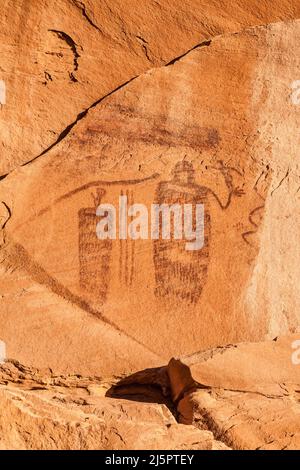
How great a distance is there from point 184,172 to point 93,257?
1.90 ft

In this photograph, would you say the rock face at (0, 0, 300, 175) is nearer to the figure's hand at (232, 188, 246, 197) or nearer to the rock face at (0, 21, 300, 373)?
the rock face at (0, 21, 300, 373)

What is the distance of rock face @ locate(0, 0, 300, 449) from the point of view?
11.3 ft

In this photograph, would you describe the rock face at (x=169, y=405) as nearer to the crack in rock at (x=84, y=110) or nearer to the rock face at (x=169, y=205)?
the rock face at (x=169, y=205)

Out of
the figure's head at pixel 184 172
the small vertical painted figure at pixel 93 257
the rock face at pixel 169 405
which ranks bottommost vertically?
the rock face at pixel 169 405

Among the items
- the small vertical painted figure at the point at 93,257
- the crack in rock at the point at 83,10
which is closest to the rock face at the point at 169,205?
the small vertical painted figure at the point at 93,257

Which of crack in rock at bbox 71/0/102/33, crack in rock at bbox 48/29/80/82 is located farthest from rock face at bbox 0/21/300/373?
crack in rock at bbox 71/0/102/33

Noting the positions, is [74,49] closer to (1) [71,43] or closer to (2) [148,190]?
(1) [71,43]

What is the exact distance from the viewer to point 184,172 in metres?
3.69

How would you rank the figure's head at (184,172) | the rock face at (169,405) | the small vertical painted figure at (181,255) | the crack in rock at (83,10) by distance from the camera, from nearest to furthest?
the rock face at (169,405) < the small vertical painted figure at (181,255) < the figure's head at (184,172) < the crack in rock at (83,10)

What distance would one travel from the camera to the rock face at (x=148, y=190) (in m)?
3.46

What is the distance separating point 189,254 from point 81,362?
0.69 metres

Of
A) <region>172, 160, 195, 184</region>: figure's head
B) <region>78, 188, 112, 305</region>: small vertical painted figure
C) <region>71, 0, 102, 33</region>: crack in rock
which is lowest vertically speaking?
<region>78, 188, 112, 305</region>: small vertical painted figure

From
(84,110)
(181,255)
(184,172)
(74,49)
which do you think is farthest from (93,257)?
(74,49)

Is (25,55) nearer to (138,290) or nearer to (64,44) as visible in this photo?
(64,44)
